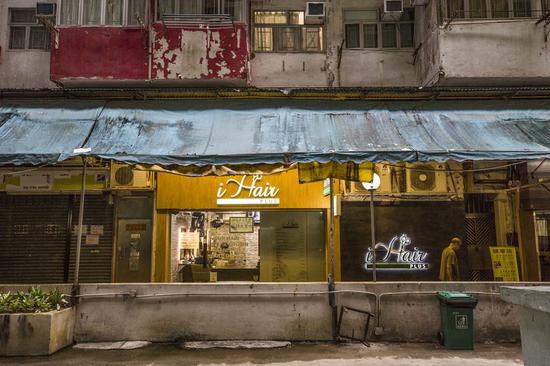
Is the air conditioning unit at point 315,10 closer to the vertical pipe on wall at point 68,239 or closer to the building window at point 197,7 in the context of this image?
the building window at point 197,7

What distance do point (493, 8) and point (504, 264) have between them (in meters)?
6.66

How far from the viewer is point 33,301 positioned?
809 centimetres

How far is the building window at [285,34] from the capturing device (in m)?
12.6

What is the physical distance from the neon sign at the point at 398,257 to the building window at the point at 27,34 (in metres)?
10.7

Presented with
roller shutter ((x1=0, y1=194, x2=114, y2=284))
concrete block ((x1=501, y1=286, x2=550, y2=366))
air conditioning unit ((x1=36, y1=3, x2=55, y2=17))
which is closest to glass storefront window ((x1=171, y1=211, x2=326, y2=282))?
roller shutter ((x1=0, y1=194, x2=114, y2=284))

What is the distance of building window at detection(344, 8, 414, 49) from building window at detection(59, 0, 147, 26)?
558cm

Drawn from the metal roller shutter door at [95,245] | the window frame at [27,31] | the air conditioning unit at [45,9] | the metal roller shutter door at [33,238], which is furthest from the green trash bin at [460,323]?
the window frame at [27,31]

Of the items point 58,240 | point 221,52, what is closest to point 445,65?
point 221,52

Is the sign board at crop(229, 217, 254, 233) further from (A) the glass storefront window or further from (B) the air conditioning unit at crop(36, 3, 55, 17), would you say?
(B) the air conditioning unit at crop(36, 3, 55, 17)

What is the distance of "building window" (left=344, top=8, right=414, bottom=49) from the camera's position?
12633 millimetres

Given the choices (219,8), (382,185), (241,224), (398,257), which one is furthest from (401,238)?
(219,8)

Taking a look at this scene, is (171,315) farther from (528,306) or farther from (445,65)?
(445,65)

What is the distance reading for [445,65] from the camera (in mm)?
10961

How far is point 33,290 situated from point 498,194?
38.8 feet
